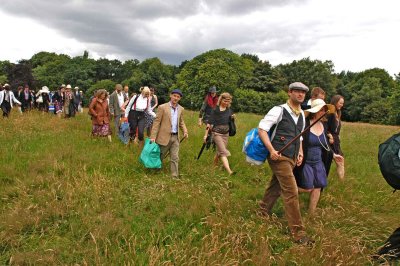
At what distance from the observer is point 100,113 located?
33.1 feet

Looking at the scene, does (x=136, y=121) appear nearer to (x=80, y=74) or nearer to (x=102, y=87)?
(x=102, y=87)

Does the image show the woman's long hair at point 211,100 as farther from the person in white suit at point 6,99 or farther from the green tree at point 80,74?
the green tree at point 80,74

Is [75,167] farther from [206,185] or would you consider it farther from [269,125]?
[269,125]

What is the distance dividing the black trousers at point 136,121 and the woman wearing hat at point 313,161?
6.14m

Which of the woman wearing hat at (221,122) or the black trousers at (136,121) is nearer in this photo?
the woman wearing hat at (221,122)

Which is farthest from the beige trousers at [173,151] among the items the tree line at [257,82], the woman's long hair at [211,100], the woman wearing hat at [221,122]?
the tree line at [257,82]

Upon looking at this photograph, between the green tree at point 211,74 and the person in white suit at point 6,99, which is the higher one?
the green tree at point 211,74

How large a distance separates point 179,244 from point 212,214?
115 centimetres

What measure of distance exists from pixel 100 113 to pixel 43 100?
12.2 metres

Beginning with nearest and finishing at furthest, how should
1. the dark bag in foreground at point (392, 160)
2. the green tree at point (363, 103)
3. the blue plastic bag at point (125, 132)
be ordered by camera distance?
1. the dark bag in foreground at point (392, 160)
2. the blue plastic bag at point (125, 132)
3. the green tree at point (363, 103)

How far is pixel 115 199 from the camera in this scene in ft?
18.3

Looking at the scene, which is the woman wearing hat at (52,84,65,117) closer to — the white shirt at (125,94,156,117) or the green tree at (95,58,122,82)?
the white shirt at (125,94,156,117)

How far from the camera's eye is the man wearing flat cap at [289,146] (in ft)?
14.6

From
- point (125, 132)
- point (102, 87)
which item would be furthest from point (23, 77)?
point (125, 132)
